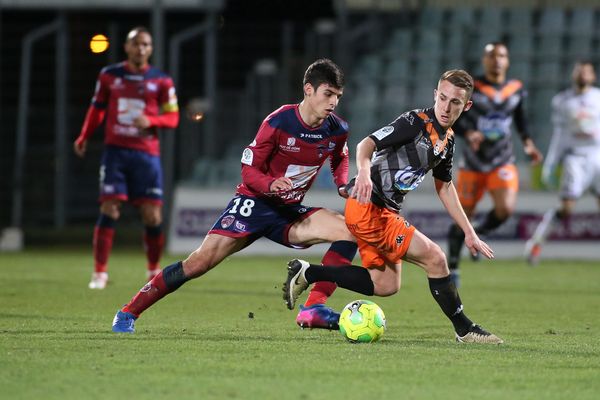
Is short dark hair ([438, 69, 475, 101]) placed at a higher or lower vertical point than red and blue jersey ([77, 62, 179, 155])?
higher

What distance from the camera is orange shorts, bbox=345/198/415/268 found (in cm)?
732

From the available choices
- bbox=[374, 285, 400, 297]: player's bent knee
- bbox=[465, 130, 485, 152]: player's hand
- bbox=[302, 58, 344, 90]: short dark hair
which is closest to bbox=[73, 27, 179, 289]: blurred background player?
bbox=[465, 130, 485, 152]: player's hand

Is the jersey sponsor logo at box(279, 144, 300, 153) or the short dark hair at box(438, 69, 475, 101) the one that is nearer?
the short dark hair at box(438, 69, 475, 101)

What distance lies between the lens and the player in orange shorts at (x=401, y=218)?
723 centimetres

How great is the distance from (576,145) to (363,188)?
30.6ft

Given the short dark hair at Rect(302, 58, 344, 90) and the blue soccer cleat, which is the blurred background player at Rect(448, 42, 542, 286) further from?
the blue soccer cleat

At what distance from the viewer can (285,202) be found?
7809 mm

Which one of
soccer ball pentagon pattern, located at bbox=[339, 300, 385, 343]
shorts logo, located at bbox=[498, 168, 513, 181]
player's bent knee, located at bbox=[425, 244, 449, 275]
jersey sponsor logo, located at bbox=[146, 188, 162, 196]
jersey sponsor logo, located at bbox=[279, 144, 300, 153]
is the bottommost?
soccer ball pentagon pattern, located at bbox=[339, 300, 385, 343]

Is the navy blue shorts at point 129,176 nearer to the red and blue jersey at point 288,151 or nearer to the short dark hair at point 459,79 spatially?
the red and blue jersey at point 288,151

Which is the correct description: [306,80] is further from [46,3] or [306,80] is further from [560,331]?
[46,3]

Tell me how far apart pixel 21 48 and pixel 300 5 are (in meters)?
6.18

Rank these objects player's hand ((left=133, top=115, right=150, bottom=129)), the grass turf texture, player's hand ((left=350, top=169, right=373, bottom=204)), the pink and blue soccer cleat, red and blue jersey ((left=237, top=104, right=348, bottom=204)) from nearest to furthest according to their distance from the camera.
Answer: the grass turf texture < player's hand ((left=350, top=169, right=373, bottom=204)) < red and blue jersey ((left=237, top=104, right=348, bottom=204)) < the pink and blue soccer cleat < player's hand ((left=133, top=115, right=150, bottom=129))

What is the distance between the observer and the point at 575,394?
544cm

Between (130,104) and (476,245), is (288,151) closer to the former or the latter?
(476,245)
